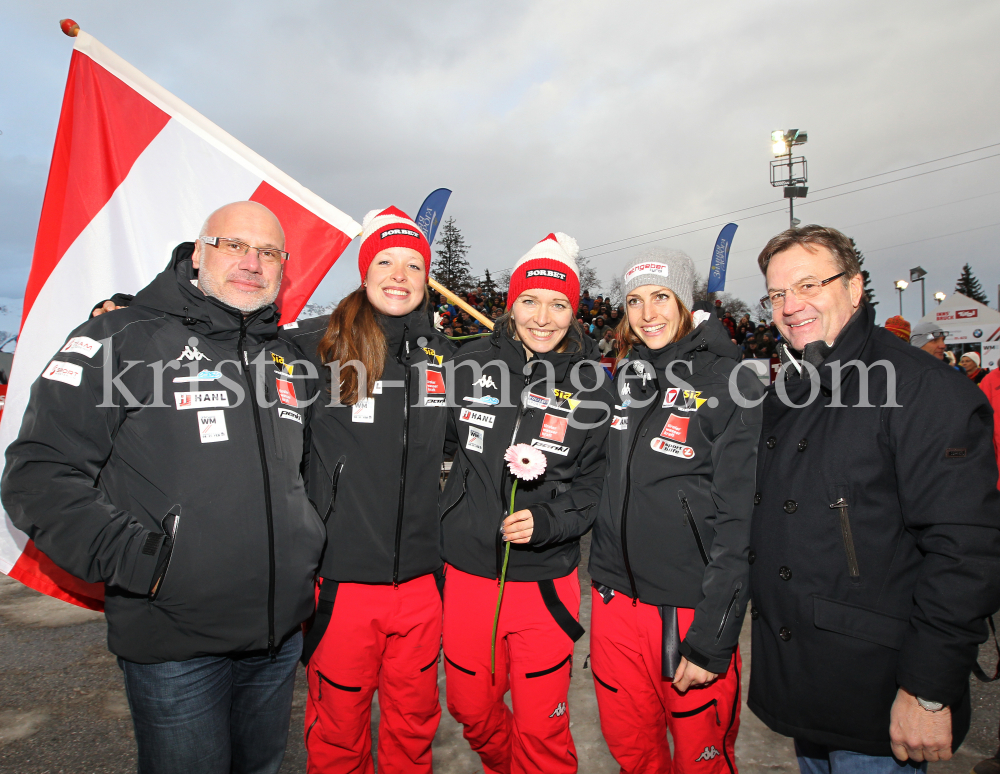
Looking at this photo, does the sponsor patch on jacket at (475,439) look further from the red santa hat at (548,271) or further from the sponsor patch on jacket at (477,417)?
the red santa hat at (548,271)

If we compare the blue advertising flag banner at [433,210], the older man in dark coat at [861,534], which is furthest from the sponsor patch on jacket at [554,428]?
Result: the blue advertising flag banner at [433,210]

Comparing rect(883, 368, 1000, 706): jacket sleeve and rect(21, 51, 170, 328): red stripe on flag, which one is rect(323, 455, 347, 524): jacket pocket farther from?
rect(883, 368, 1000, 706): jacket sleeve

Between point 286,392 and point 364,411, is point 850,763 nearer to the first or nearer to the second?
point 364,411

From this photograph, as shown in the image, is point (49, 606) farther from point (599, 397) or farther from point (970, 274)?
point (970, 274)

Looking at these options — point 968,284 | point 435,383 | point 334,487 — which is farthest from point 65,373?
point 968,284

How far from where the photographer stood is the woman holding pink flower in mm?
2561

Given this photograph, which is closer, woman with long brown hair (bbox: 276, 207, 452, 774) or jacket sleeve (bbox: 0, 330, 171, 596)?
jacket sleeve (bbox: 0, 330, 171, 596)

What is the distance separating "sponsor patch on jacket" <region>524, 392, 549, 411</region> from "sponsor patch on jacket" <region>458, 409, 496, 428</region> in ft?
0.57

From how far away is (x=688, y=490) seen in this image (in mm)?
2344

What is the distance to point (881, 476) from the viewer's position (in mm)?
1712

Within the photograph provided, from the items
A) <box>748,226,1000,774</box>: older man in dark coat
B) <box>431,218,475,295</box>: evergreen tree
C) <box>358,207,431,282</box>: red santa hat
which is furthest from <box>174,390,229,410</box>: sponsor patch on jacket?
<box>431,218,475,295</box>: evergreen tree

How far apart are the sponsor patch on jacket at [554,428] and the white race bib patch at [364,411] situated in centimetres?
77

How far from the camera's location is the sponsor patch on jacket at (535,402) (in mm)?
2691

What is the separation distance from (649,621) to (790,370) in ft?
3.84
